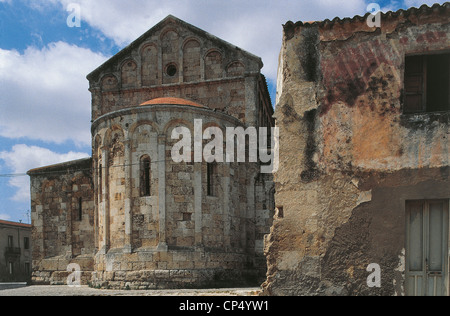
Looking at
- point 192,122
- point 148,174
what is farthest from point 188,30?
point 148,174

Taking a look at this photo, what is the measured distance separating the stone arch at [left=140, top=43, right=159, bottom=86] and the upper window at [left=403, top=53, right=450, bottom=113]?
11919 mm

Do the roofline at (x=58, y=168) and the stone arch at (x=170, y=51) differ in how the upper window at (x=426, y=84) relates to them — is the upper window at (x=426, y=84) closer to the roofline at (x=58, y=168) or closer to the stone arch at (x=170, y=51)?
the stone arch at (x=170, y=51)

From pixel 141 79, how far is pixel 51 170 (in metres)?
5.26

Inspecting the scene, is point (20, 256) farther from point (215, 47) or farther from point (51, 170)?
point (215, 47)

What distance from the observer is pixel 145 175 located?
41.9 ft

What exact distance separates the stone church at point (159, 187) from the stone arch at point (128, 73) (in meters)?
0.04

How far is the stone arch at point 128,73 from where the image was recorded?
17.5 meters

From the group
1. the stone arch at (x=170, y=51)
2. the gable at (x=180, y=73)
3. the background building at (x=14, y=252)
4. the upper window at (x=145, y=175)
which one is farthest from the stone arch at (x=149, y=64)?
the background building at (x=14, y=252)

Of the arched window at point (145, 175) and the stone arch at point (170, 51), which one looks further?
A: the stone arch at point (170, 51)

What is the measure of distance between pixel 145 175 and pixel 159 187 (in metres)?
0.68

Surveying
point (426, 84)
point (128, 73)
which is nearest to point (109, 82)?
point (128, 73)

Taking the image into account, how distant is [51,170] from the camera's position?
16797 millimetres

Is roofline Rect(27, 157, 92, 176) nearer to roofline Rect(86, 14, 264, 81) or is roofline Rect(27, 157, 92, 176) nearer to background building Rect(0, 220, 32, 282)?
roofline Rect(86, 14, 264, 81)
